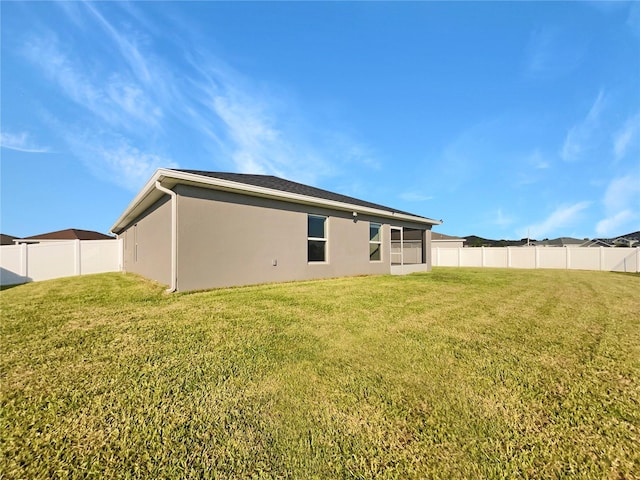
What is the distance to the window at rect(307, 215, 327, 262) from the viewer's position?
9.40 meters

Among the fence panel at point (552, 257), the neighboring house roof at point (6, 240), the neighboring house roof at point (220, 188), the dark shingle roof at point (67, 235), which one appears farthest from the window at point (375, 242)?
the neighboring house roof at point (6, 240)

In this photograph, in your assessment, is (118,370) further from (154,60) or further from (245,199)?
(154,60)

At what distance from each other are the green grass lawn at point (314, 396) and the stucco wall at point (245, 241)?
2.08 meters

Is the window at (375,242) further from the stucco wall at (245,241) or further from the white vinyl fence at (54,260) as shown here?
the white vinyl fence at (54,260)

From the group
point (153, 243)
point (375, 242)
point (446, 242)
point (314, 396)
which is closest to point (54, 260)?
point (153, 243)

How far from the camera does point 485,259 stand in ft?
74.1

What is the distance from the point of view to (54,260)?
1159cm

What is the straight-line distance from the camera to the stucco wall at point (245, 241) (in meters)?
6.60

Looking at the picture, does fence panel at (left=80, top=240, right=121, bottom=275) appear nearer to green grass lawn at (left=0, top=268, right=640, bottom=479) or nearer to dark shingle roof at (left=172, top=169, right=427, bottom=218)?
dark shingle roof at (left=172, top=169, right=427, bottom=218)

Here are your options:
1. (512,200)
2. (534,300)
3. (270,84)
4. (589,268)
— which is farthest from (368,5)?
(589,268)

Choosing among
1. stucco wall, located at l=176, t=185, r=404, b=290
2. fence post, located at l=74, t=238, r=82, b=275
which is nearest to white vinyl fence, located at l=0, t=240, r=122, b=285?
fence post, located at l=74, t=238, r=82, b=275

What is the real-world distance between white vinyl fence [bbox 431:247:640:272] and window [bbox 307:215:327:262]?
17.5 metres

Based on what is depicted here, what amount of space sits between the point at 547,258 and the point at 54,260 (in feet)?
98.9

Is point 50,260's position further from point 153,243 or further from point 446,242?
point 446,242
